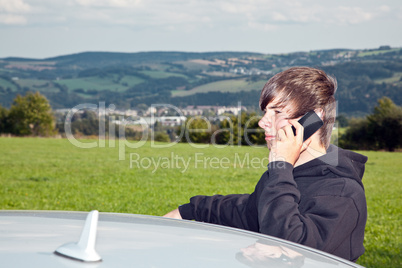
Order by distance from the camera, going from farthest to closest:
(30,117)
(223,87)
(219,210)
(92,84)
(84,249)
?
(92,84) → (223,87) → (30,117) → (219,210) → (84,249)

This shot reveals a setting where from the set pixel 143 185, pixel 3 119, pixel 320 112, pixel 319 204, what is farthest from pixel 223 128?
pixel 319 204

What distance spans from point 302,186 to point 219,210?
507 millimetres

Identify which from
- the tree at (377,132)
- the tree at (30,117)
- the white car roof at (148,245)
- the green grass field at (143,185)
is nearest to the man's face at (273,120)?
the white car roof at (148,245)

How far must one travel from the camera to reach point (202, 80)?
12312cm

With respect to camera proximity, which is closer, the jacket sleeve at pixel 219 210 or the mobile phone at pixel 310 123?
the mobile phone at pixel 310 123

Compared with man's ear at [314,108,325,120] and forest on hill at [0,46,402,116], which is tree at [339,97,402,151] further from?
man's ear at [314,108,325,120]

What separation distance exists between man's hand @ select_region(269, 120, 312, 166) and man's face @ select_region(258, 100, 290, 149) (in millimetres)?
34

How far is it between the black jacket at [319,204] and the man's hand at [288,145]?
0.14 feet

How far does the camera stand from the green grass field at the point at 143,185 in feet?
35.0

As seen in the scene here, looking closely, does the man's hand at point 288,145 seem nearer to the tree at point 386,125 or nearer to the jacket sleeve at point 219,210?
the jacket sleeve at point 219,210

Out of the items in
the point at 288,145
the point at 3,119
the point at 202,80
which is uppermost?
the point at 288,145

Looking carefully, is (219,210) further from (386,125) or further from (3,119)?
(3,119)

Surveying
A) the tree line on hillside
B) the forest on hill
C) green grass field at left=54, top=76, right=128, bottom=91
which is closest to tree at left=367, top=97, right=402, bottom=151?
the tree line on hillside

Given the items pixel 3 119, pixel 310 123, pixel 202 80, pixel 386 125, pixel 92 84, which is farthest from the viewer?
pixel 92 84
